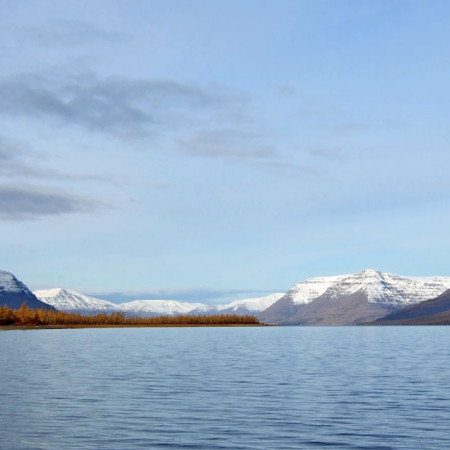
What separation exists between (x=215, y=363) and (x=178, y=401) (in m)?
47.6

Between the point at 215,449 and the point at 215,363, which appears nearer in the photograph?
the point at 215,449

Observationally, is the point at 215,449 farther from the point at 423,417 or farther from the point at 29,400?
the point at 29,400

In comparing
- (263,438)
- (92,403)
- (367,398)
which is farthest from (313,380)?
(263,438)

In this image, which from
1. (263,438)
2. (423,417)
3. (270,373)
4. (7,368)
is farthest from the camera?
(7,368)

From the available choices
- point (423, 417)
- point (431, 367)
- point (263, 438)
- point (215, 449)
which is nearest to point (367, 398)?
point (423, 417)

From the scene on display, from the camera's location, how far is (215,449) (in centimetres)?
4112

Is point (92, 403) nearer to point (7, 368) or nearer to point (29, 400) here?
point (29, 400)

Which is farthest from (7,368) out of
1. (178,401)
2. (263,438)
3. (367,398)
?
(263,438)

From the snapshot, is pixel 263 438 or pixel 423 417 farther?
pixel 423 417

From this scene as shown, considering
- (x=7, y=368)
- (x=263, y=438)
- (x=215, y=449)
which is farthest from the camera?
(x=7, y=368)

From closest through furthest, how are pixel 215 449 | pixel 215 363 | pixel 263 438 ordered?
pixel 215 449
pixel 263 438
pixel 215 363

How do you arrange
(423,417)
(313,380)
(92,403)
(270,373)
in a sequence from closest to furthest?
(423,417), (92,403), (313,380), (270,373)

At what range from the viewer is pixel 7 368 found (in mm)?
98500

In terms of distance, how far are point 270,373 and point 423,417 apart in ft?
125
